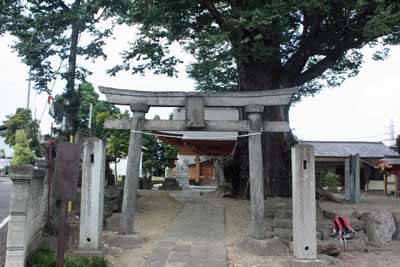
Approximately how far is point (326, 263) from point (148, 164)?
77.3 ft

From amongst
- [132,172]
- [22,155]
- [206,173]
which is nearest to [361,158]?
[206,173]

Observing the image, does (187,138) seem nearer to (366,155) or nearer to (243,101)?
(243,101)

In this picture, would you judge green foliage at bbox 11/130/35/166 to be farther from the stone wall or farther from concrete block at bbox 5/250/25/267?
concrete block at bbox 5/250/25/267

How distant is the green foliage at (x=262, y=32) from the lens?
11.0 meters

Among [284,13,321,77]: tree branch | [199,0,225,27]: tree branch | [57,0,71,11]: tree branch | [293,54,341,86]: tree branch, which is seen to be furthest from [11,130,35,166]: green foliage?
[293,54,341,86]: tree branch

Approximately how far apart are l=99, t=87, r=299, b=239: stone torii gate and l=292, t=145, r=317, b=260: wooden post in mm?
1324

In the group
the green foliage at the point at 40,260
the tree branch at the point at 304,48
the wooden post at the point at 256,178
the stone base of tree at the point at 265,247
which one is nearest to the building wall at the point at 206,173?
the tree branch at the point at 304,48

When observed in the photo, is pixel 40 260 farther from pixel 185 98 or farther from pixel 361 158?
pixel 361 158

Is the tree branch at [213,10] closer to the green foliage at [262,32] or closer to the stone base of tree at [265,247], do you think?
the green foliage at [262,32]

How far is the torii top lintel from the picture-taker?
9.77 metres

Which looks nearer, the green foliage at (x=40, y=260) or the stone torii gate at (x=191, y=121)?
the green foliage at (x=40, y=260)

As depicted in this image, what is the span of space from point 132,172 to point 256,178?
2867mm

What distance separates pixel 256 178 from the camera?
31.1 ft

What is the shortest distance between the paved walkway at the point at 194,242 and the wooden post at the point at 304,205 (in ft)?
4.98
